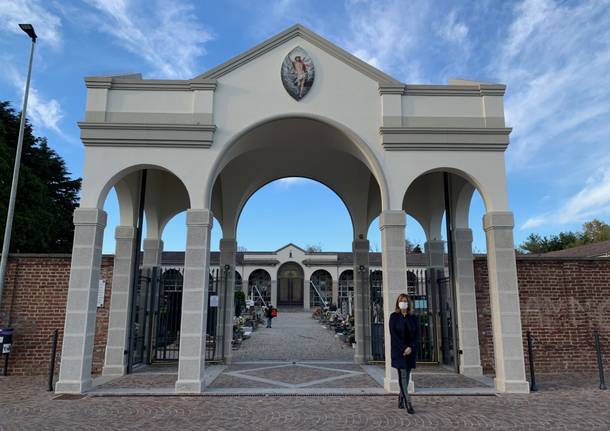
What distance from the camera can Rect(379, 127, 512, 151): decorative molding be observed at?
8.51m

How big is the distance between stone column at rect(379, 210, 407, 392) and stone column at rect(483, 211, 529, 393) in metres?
1.75

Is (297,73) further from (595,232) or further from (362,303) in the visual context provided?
(595,232)

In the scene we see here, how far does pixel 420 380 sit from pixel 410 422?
306cm

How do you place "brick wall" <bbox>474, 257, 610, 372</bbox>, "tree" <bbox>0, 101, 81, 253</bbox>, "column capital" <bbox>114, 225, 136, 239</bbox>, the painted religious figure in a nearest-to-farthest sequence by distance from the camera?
the painted religious figure, "brick wall" <bbox>474, 257, 610, 372</bbox>, "column capital" <bbox>114, 225, 136, 239</bbox>, "tree" <bbox>0, 101, 81, 253</bbox>

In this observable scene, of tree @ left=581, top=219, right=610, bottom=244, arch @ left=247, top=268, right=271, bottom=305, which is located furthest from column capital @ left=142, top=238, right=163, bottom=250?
tree @ left=581, top=219, right=610, bottom=244

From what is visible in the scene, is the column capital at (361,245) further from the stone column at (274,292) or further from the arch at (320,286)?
the arch at (320,286)

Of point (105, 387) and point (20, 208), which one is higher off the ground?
point (20, 208)

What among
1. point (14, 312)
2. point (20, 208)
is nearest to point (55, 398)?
point (14, 312)

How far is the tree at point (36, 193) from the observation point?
17.4m

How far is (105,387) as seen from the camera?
7871 mm

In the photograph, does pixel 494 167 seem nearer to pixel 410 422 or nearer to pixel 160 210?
pixel 410 422

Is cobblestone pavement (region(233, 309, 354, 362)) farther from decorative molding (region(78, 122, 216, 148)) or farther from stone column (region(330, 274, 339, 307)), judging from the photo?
stone column (region(330, 274, 339, 307))

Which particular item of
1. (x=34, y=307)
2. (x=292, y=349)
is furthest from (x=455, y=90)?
A: (x=34, y=307)

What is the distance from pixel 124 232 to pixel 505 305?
327 inches
